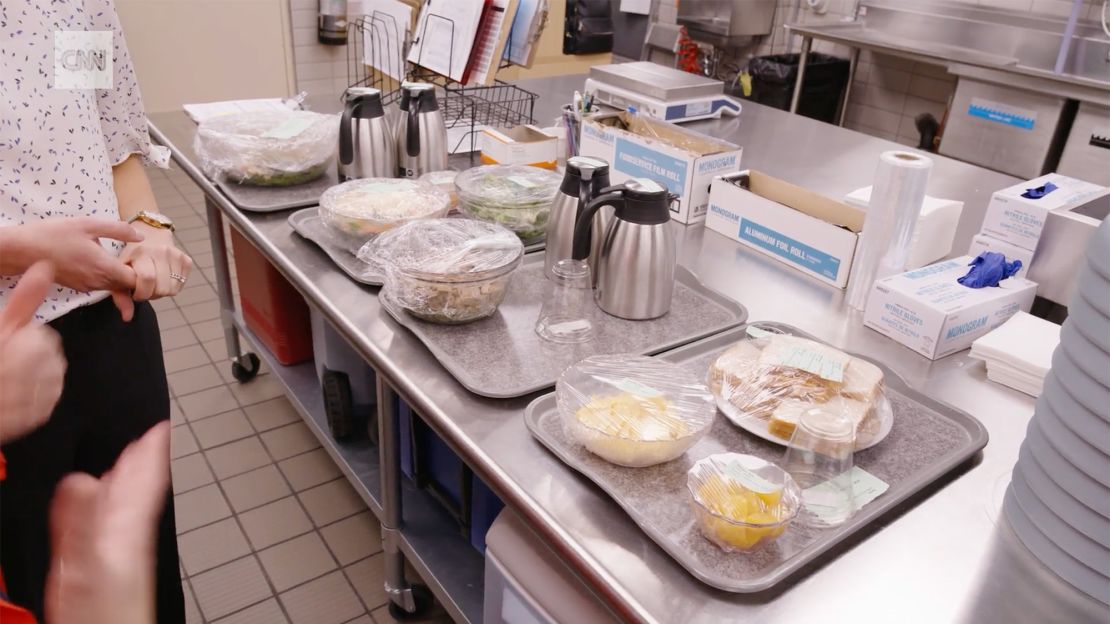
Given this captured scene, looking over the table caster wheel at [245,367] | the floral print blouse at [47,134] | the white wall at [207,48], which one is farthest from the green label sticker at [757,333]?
the white wall at [207,48]

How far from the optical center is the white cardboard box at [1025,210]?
141 cm

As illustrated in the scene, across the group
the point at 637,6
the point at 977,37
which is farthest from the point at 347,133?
the point at 637,6

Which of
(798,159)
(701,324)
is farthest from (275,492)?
(798,159)

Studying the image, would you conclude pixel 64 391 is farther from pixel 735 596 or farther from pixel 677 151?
pixel 677 151

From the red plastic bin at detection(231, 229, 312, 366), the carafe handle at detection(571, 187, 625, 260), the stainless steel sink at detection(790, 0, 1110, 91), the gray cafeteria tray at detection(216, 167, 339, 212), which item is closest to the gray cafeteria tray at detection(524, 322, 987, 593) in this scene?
the carafe handle at detection(571, 187, 625, 260)

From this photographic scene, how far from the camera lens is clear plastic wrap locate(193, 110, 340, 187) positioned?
5.82 ft

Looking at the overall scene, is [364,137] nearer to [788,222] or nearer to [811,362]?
[788,222]

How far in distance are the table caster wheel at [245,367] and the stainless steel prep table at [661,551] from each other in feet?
2.52

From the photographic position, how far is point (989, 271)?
138 centimetres

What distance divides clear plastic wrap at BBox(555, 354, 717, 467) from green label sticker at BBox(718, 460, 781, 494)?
75 millimetres

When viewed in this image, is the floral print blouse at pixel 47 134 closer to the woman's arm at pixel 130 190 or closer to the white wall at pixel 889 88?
the woman's arm at pixel 130 190

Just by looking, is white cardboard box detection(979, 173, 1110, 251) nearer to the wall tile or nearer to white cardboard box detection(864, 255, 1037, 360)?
white cardboard box detection(864, 255, 1037, 360)

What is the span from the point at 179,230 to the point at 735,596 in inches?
143

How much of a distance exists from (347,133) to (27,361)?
931 mm
